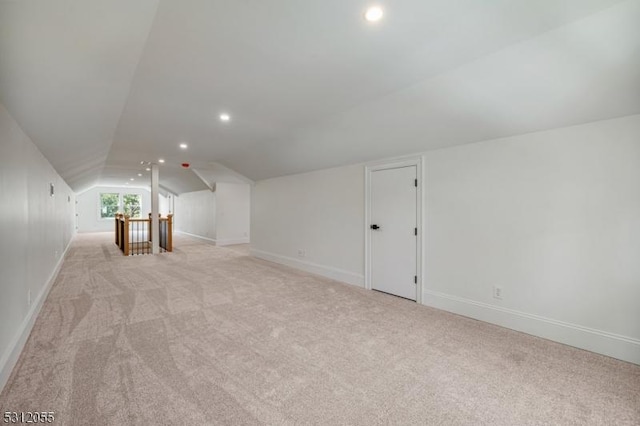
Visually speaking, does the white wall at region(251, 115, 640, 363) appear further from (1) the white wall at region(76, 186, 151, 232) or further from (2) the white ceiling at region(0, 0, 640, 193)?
(1) the white wall at region(76, 186, 151, 232)

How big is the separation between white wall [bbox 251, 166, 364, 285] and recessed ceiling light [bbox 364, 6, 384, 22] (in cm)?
A: 290

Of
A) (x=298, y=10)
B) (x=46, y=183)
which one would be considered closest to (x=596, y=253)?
(x=298, y=10)

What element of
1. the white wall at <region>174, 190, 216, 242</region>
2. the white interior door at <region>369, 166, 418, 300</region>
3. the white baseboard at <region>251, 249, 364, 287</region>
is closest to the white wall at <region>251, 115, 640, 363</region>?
the white interior door at <region>369, 166, 418, 300</region>

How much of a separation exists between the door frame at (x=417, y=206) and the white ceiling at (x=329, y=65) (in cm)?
23

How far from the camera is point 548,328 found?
268 centimetres

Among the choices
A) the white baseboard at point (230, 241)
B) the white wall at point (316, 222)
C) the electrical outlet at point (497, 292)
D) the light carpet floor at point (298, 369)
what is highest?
the white wall at point (316, 222)

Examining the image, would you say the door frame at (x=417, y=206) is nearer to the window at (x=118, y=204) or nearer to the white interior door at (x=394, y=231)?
the white interior door at (x=394, y=231)

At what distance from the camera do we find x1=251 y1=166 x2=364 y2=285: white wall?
4676 mm

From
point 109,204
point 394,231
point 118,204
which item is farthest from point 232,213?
point 109,204

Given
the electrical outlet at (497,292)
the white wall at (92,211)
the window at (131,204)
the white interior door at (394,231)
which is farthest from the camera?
the window at (131,204)

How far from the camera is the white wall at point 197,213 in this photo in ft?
31.7

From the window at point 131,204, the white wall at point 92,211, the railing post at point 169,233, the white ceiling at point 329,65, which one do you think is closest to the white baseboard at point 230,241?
the railing post at point 169,233

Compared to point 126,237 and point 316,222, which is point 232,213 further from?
point 316,222

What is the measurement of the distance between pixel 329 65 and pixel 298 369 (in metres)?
2.50
